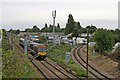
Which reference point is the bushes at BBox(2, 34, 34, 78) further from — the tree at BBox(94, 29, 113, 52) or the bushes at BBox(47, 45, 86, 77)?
the tree at BBox(94, 29, 113, 52)

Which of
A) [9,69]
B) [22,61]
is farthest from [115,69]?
[9,69]

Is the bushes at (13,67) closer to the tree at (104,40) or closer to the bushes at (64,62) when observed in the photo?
the bushes at (64,62)

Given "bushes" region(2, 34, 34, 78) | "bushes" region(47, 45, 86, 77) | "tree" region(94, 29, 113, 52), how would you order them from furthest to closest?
1. "tree" region(94, 29, 113, 52)
2. "bushes" region(47, 45, 86, 77)
3. "bushes" region(2, 34, 34, 78)

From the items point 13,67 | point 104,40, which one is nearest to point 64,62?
point 104,40

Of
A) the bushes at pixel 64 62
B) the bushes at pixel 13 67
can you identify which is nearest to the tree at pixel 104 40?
the bushes at pixel 64 62

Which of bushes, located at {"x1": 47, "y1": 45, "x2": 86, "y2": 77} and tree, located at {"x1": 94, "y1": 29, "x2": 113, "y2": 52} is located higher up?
tree, located at {"x1": 94, "y1": 29, "x2": 113, "y2": 52}

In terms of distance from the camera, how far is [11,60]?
9.97 metres

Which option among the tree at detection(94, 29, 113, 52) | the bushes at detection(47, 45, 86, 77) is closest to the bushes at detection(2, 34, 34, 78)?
the bushes at detection(47, 45, 86, 77)

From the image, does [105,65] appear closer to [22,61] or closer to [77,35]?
[22,61]

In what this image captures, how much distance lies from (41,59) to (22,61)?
2101 centimetres

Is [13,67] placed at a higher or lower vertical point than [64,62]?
higher

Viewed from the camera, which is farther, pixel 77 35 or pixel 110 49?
pixel 77 35

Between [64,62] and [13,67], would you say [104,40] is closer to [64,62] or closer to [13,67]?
[64,62]

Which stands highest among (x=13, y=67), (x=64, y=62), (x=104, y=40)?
(x=104, y=40)
